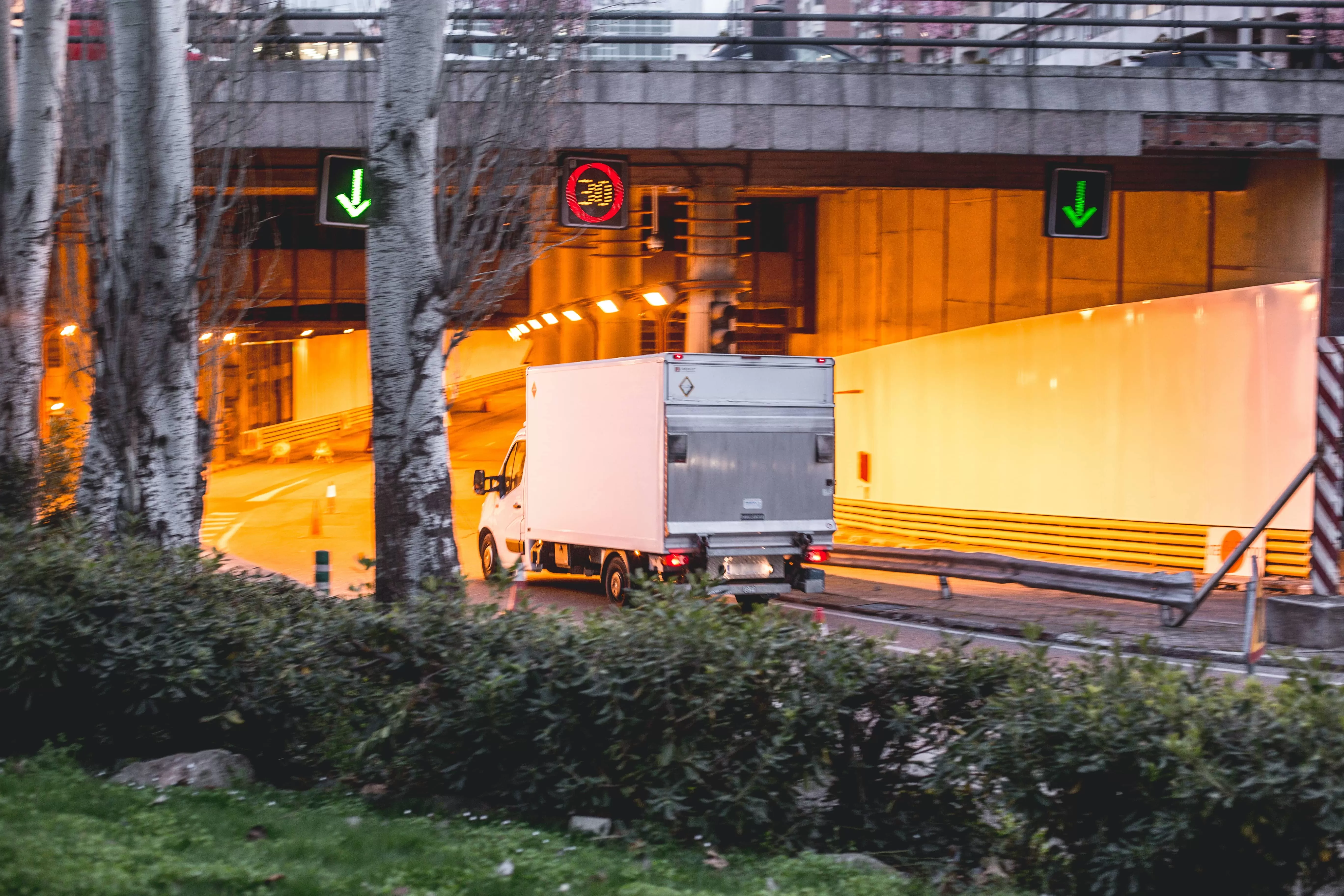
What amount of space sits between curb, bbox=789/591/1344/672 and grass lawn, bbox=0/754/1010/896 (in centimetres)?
497

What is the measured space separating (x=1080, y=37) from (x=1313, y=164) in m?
5.05

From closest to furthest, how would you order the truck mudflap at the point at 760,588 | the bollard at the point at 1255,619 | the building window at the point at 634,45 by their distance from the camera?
1. the bollard at the point at 1255,619
2. the truck mudflap at the point at 760,588
3. the building window at the point at 634,45

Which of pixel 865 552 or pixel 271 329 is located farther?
pixel 271 329

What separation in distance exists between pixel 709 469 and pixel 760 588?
5.11 ft

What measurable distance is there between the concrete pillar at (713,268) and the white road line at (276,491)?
62.2 feet

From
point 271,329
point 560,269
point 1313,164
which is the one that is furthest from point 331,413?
point 1313,164

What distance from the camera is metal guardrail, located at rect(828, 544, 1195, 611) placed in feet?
44.9

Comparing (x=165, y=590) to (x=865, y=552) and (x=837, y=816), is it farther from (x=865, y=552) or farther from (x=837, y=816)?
(x=865, y=552)

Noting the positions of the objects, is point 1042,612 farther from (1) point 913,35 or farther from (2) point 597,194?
(1) point 913,35

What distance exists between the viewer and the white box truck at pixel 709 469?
14.4 metres

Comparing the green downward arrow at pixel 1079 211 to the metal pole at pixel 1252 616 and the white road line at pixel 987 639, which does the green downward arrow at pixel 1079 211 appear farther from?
the metal pole at pixel 1252 616

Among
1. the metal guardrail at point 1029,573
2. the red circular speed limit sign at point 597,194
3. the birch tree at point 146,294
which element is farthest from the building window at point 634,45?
the birch tree at point 146,294

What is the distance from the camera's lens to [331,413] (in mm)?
56688

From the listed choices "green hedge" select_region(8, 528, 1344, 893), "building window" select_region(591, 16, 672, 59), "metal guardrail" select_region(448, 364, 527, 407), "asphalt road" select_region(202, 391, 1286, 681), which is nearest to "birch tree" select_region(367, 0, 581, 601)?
"asphalt road" select_region(202, 391, 1286, 681)
